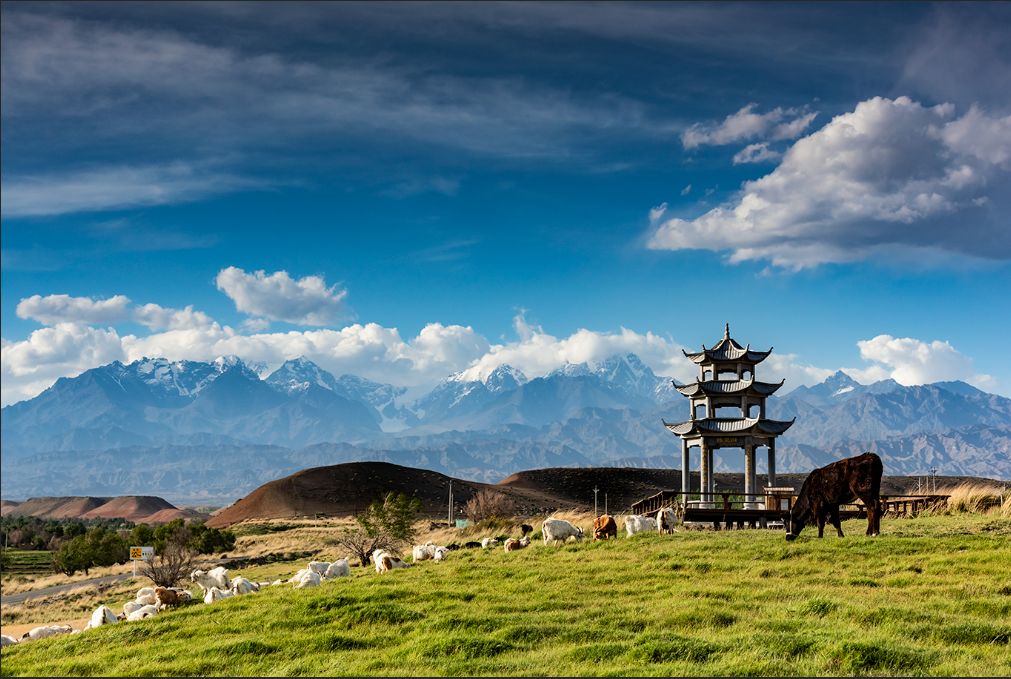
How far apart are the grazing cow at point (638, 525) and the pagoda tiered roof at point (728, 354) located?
66.9 ft

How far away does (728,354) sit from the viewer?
52.3 metres

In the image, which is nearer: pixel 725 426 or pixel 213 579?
pixel 213 579

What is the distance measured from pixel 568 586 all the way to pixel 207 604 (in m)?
9.53

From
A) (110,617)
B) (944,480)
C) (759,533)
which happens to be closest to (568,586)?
(759,533)

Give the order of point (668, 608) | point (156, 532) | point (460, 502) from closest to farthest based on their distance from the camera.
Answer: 1. point (668, 608)
2. point (156, 532)
3. point (460, 502)

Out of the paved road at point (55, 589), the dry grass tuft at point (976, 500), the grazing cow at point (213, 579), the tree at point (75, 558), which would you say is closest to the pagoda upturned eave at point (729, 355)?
the dry grass tuft at point (976, 500)

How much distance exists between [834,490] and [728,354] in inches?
972

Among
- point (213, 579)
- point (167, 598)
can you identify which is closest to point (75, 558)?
point (213, 579)

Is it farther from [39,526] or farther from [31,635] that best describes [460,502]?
[31,635]

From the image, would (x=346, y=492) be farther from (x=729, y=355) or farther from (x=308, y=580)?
(x=308, y=580)

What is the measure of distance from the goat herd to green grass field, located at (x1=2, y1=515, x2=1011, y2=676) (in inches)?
96.6

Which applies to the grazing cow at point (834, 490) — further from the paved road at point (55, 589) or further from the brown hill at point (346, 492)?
the brown hill at point (346, 492)

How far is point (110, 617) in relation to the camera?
85.0 feet

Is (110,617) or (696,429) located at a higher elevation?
(696,429)
